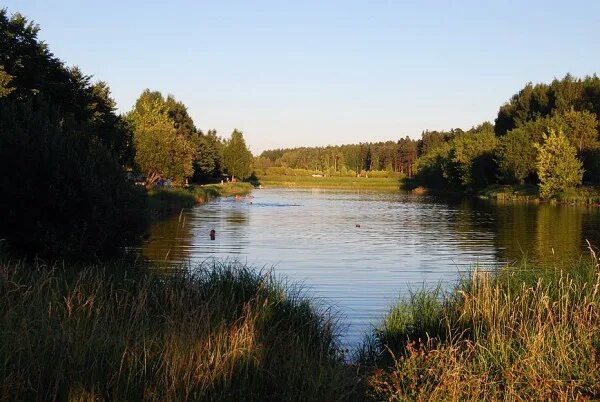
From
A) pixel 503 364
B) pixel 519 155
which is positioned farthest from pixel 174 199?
pixel 503 364

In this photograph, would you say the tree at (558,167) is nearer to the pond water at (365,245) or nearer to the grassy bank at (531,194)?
the grassy bank at (531,194)

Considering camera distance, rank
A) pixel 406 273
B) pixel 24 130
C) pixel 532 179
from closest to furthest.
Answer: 1. pixel 24 130
2. pixel 406 273
3. pixel 532 179

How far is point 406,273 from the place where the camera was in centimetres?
2502

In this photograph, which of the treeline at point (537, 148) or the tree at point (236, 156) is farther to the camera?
the tree at point (236, 156)

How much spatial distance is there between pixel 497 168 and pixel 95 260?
92883mm

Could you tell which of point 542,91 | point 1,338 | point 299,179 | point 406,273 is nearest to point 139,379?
point 1,338

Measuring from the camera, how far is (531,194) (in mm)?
84938

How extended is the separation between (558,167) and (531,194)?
7.67 meters

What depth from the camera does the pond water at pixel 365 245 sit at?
2127 centimetres

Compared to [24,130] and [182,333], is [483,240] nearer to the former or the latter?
[24,130]

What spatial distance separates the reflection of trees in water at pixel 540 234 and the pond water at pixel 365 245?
0.17ft

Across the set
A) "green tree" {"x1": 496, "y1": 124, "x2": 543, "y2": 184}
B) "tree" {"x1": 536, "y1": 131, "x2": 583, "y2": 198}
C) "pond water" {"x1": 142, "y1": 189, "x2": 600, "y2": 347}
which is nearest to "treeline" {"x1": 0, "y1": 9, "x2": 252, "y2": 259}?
"pond water" {"x1": 142, "y1": 189, "x2": 600, "y2": 347}

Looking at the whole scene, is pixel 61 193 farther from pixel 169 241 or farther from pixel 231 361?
pixel 169 241

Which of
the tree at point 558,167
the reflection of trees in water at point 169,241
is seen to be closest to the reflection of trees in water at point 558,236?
the reflection of trees in water at point 169,241
